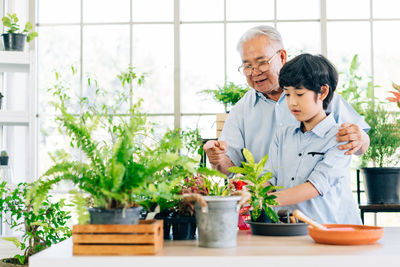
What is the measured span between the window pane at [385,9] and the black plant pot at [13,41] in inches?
133

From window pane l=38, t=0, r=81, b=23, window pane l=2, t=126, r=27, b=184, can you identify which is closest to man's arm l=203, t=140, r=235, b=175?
window pane l=2, t=126, r=27, b=184

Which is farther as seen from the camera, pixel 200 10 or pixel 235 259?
pixel 200 10

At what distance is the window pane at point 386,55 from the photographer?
486 centimetres

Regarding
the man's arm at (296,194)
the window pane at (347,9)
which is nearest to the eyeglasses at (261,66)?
the man's arm at (296,194)

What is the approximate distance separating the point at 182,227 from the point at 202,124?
10.7ft

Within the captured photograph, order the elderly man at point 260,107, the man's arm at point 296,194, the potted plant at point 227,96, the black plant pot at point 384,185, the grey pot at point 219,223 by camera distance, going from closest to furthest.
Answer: the grey pot at point 219,223
the man's arm at point 296,194
the elderly man at point 260,107
the black plant pot at point 384,185
the potted plant at point 227,96

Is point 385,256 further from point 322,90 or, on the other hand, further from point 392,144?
point 392,144

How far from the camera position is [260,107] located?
2.71 m

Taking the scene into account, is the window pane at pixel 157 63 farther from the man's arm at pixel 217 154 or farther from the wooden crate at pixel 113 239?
the wooden crate at pixel 113 239

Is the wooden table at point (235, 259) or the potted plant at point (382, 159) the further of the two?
the potted plant at point (382, 159)

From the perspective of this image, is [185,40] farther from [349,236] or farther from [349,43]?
[349,236]

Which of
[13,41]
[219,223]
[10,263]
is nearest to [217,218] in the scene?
[219,223]

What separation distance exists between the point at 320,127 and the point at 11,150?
3.25 m

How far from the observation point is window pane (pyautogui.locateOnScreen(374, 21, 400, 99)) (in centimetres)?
486
